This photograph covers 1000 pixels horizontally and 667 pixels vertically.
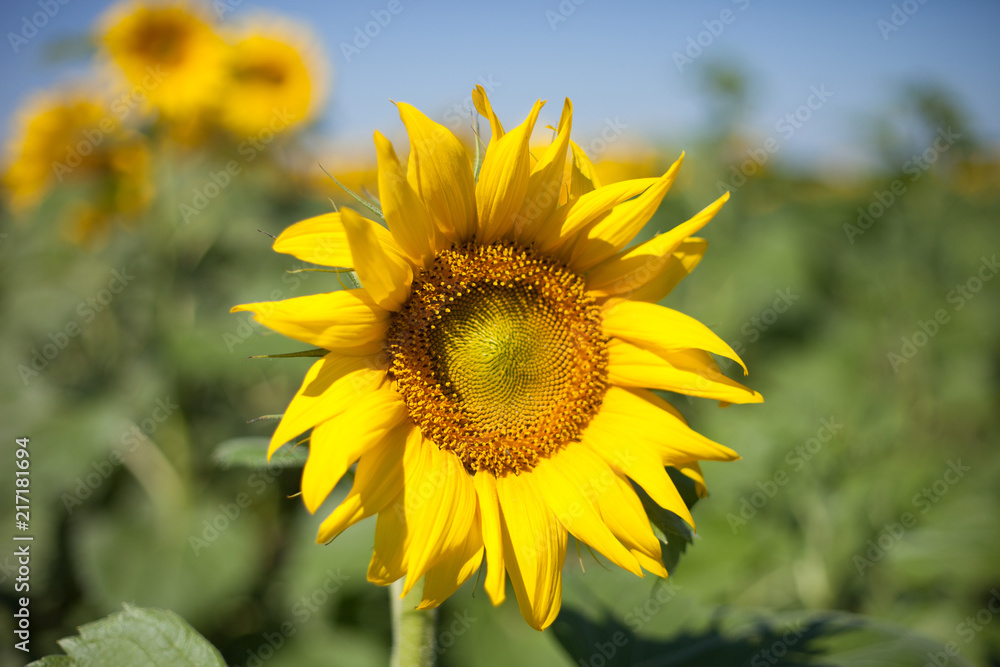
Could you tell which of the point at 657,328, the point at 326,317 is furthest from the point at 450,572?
the point at 657,328

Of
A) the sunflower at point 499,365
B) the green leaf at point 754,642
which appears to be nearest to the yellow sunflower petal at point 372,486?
the sunflower at point 499,365

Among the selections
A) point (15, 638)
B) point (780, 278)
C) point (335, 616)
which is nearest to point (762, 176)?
point (780, 278)

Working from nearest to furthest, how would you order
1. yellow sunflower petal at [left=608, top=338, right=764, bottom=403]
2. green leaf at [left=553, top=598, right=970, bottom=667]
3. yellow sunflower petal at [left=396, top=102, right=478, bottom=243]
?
1. yellow sunflower petal at [left=396, top=102, right=478, bottom=243]
2. yellow sunflower petal at [left=608, top=338, right=764, bottom=403]
3. green leaf at [left=553, top=598, right=970, bottom=667]

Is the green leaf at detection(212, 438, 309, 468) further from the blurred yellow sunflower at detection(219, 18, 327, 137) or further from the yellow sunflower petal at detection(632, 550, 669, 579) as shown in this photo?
the blurred yellow sunflower at detection(219, 18, 327, 137)

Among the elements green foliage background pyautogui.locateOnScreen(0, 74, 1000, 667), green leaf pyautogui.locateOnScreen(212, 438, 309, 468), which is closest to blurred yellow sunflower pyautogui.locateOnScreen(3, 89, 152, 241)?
green foliage background pyautogui.locateOnScreen(0, 74, 1000, 667)

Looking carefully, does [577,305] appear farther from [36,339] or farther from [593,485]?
[36,339]

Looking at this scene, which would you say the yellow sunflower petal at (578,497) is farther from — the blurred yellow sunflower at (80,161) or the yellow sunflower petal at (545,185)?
the blurred yellow sunflower at (80,161)
